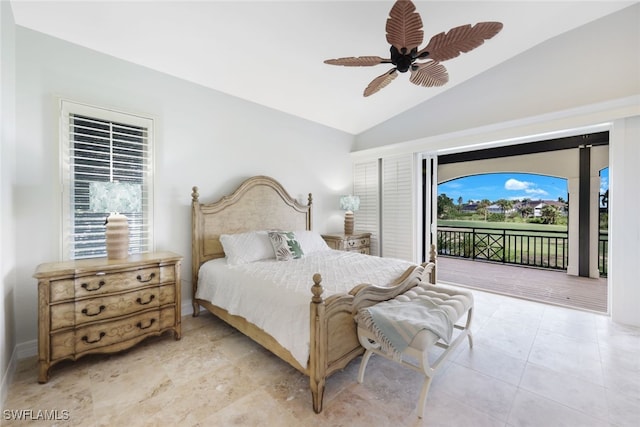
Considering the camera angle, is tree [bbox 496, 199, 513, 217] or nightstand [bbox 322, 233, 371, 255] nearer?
nightstand [bbox 322, 233, 371, 255]

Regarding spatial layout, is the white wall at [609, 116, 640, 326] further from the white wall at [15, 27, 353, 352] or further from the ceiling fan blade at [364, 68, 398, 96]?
the white wall at [15, 27, 353, 352]

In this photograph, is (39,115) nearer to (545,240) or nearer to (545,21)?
(545,21)

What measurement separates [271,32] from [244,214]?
2.05m

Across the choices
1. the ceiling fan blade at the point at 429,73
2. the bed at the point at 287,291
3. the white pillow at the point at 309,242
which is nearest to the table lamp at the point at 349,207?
the bed at the point at 287,291

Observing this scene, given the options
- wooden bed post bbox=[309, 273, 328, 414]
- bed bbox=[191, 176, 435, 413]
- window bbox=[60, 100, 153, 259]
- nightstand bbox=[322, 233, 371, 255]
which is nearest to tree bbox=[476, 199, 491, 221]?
nightstand bbox=[322, 233, 371, 255]

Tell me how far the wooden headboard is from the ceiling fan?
2051 millimetres

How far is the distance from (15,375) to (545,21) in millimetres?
5784

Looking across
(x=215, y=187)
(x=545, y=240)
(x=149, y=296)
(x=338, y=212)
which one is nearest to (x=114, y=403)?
(x=149, y=296)

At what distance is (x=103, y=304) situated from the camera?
212 centimetres

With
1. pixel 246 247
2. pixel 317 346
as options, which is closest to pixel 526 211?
pixel 246 247

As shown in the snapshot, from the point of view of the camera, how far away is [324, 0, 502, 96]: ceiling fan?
64.9 inches

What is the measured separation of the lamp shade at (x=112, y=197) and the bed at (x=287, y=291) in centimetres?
71

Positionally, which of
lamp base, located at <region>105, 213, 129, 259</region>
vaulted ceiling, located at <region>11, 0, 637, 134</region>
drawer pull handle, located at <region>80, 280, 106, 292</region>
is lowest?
drawer pull handle, located at <region>80, 280, 106, 292</region>

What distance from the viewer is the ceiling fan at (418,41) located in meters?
1.65
